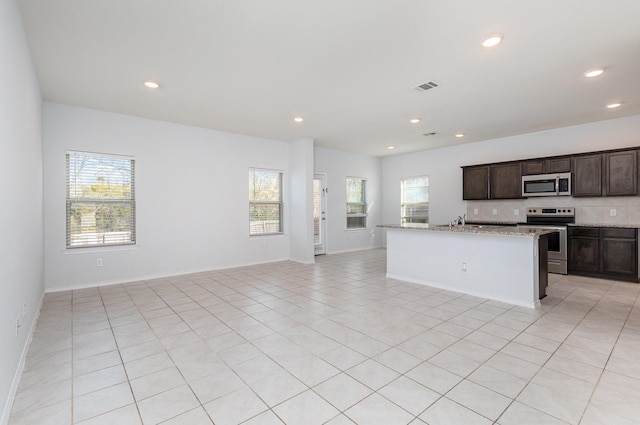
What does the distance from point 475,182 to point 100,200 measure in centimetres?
734

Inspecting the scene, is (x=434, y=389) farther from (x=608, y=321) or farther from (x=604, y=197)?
(x=604, y=197)

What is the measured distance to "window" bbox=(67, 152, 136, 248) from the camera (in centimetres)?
468

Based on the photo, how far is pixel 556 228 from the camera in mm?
5551

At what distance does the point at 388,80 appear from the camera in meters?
3.71

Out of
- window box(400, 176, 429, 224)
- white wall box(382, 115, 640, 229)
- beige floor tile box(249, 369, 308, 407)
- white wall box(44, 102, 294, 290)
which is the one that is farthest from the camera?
window box(400, 176, 429, 224)

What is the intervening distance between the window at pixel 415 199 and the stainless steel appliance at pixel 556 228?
101 inches

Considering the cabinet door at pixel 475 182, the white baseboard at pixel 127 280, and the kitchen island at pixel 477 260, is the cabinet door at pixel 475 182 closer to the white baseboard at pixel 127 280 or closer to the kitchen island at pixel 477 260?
the kitchen island at pixel 477 260

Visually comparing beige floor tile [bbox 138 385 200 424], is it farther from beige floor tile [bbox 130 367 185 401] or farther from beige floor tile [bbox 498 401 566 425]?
beige floor tile [bbox 498 401 566 425]

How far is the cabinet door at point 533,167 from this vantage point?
5961 millimetres

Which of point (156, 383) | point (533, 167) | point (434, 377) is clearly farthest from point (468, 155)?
point (156, 383)

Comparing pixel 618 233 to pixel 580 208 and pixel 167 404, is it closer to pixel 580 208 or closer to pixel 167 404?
pixel 580 208

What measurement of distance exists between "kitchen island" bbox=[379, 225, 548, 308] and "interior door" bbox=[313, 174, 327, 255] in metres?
2.86

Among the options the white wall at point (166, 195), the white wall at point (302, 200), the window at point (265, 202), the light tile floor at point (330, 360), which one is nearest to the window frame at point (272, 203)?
the window at point (265, 202)

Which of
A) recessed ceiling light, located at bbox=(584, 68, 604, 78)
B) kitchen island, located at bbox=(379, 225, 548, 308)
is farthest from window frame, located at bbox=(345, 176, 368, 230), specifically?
recessed ceiling light, located at bbox=(584, 68, 604, 78)
